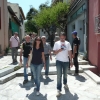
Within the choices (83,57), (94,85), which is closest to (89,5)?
(83,57)

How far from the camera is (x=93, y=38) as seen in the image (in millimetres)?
9031

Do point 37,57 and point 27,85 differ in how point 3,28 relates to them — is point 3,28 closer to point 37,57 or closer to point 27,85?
point 27,85

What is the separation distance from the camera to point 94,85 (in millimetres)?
6355

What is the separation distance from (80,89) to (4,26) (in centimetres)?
996

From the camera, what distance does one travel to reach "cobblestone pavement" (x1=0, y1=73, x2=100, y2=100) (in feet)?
17.4

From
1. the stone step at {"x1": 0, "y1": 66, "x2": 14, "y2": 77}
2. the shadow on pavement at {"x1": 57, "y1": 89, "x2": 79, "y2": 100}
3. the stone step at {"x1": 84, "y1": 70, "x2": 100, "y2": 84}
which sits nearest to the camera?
the shadow on pavement at {"x1": 57, "y1": 89, "x2": 79, "y2": 100}

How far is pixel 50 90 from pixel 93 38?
13.9ft

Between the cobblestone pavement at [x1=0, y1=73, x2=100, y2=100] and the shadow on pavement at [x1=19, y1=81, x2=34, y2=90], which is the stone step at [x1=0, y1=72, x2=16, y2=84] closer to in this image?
the cobblestone pavement at [x1=0, y1=73, x2=100, y2=100]

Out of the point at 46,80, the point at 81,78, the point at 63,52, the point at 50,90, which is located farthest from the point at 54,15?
the point at 63,52

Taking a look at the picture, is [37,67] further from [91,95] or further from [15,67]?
[15,67]

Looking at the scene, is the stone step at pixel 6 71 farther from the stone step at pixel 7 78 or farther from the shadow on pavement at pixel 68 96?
the shadow on pavement at pixel 68 96

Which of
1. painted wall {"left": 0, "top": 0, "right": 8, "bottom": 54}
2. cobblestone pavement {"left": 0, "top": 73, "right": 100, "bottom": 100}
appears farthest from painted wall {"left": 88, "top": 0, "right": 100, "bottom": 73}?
painted wall {"left": 0, "top": 0, "right": 8, "bottom": 54}

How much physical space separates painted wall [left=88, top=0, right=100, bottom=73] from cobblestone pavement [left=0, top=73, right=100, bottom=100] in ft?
5.78

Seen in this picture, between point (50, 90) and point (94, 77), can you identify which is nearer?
point (50, 90)
